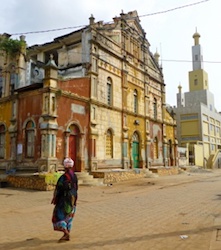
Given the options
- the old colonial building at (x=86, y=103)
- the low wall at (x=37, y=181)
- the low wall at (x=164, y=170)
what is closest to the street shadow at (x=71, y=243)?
the low wall at (x=37, y=181)

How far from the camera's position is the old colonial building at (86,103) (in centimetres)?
1572

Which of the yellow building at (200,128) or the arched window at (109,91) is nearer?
the arched window at (109,91)

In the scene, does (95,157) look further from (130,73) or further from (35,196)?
(130,73)

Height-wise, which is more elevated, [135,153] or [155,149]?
[155,149]

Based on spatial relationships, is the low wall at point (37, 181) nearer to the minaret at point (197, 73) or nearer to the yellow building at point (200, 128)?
the yellow building at point (200, 128)

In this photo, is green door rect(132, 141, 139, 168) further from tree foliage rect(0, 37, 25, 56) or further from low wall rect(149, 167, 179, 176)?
tree foliage rect(0, 37, 25, 56)

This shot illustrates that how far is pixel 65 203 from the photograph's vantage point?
539 centimetres

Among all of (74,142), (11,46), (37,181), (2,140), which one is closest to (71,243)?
(37,181)

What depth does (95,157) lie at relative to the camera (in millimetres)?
18141

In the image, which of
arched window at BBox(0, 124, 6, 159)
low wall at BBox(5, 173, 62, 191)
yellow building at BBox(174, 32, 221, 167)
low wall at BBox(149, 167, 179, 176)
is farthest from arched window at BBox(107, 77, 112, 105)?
yellow building at BBox(174, 32, 221, 167)

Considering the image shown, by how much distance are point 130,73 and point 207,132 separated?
28710 millimetres

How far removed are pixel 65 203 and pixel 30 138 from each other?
1141cm

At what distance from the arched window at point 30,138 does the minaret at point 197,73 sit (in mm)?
47796

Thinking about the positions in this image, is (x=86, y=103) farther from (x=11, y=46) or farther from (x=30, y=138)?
(x=11, y=46)
